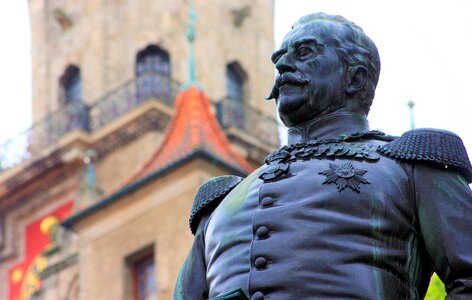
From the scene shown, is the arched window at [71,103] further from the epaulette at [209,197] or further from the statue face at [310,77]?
the statue face at [310,77]

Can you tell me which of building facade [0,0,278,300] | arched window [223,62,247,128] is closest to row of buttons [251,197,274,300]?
building facade [0,0,278,300]

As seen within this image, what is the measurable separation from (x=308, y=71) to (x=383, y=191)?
1.59ft

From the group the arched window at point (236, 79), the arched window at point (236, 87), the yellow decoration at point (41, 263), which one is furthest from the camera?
the arched window at point (236, 79)

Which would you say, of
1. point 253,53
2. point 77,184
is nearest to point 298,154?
point 77,184

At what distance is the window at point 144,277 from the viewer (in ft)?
114

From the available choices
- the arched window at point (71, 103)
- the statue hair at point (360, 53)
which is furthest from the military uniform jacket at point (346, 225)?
the arched window at point (71, 103)

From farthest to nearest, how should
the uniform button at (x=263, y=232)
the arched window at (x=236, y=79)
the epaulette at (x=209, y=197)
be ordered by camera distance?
the arched window at (x=236, y=79) < the epaulette at (x=209, y=197) < the uniform button at (x=263, y=232)

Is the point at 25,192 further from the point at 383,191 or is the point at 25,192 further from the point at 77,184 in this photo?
the point at 383,191

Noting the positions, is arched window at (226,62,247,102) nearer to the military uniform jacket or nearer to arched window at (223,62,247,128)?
arched window at (223,62,247,128)

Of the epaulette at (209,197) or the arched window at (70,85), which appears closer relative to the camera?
the epaulette at (209,197)

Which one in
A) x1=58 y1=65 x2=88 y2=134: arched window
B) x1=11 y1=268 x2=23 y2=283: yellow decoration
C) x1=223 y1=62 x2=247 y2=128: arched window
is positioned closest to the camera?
x1=11 y1=268 x2=23 y2=283: yellow decoration

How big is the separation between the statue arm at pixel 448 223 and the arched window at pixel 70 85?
1585 inches

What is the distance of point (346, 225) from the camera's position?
5.37 metres

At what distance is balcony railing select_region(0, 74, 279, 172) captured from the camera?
43.5 metres
